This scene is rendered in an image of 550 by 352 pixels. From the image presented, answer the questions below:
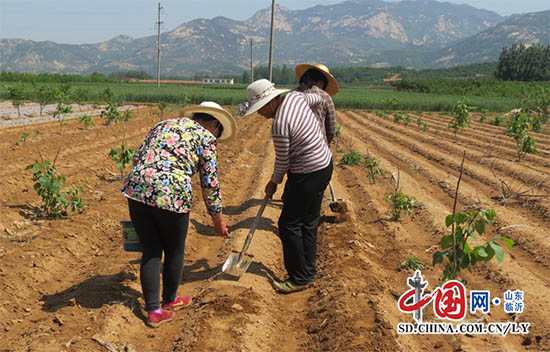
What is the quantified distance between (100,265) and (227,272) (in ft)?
4.53

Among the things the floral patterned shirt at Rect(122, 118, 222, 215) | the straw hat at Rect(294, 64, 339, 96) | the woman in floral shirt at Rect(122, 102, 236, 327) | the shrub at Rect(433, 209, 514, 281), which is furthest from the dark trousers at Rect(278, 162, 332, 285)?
the straw hat at Rect(294, 64, 339, 96)

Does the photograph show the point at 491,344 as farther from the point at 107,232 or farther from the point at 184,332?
the point at 107,232

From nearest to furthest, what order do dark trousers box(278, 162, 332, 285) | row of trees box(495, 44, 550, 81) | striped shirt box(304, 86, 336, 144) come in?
dark trousers box(278, 162, 332, 285) → striped shirt box(304, 86, 336, 144) → row of trees box(495, 44, 550, 81)

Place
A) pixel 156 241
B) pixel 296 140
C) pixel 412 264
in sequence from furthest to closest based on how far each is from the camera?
1. pixel 412 264
2. pixel 296 140
3. pixel 156 241

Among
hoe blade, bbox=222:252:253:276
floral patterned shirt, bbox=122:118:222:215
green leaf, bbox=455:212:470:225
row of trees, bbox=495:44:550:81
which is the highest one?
row of trees, bbox=495:44:550:81

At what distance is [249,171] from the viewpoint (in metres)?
9.30

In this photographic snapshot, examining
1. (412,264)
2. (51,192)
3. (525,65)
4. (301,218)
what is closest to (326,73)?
(301,218)

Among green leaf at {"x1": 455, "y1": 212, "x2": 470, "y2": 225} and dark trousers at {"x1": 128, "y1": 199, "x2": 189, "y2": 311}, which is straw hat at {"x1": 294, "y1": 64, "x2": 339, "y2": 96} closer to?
green leaf at {"x1": 455, "y1": 212, "x2": 470, "y2": 225}

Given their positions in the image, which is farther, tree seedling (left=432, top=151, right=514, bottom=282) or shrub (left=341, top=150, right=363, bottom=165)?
shrub (left=341, top=150, right=363, bottom=165)

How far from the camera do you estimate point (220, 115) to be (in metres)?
3.45

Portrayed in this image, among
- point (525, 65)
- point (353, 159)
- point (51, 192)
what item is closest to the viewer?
point (51, 192)

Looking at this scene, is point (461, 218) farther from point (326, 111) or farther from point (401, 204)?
point (401, 204)

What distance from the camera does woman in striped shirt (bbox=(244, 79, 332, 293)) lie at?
12.3 ft

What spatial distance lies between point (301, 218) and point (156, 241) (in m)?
1.23
